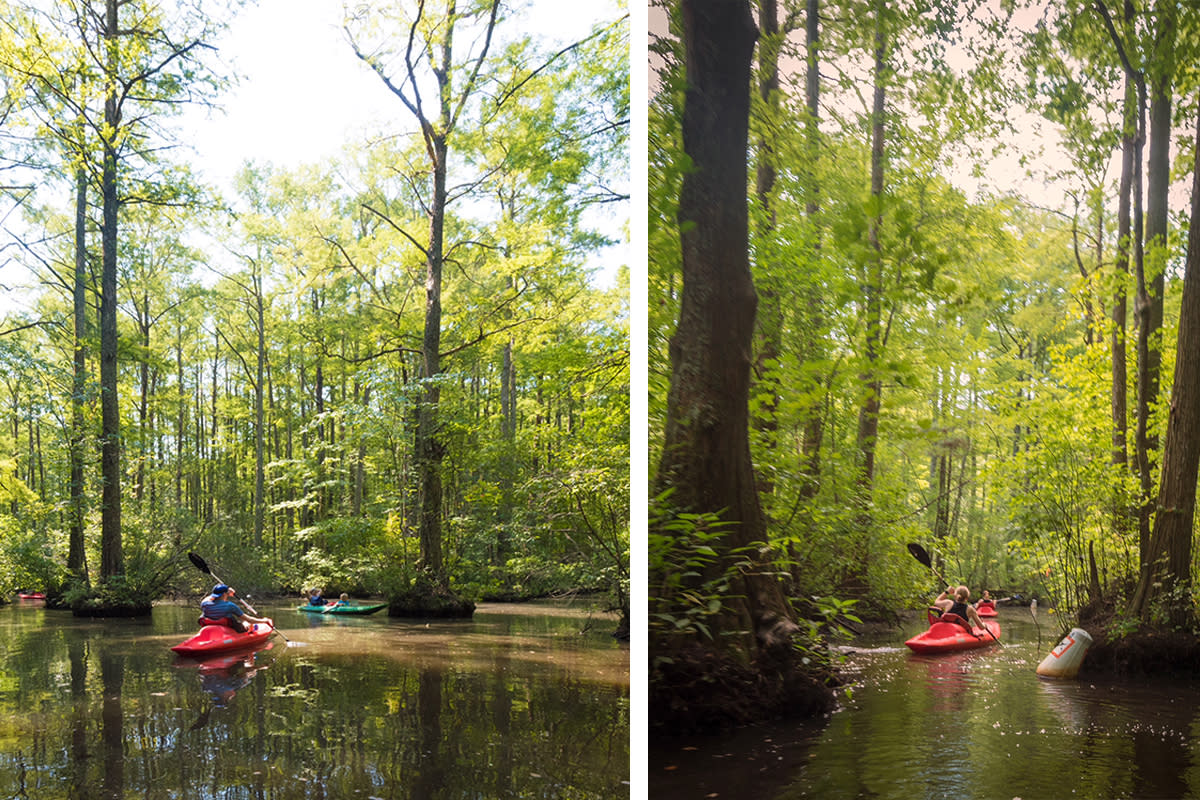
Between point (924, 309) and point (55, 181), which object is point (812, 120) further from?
point (55, 181)

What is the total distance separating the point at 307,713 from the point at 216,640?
0.76 metres

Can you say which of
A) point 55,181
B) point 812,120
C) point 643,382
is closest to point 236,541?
point 55,181

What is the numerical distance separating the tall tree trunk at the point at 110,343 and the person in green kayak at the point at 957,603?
361 cm

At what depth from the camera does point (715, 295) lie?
2654 millimetres

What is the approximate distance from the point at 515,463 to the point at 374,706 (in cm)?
142

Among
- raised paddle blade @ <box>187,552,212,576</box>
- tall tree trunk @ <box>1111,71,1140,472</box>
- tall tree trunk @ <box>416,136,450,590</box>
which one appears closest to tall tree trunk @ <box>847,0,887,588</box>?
tall tree trunk @ <box>1111,71,1140,472</box>

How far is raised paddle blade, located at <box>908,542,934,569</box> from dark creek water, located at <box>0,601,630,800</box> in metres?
1.28

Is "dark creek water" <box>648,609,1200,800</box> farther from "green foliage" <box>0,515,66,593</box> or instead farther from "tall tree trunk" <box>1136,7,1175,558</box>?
"green foliage" <box>0,515,66,593</box>

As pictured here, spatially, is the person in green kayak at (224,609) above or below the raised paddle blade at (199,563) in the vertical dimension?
below

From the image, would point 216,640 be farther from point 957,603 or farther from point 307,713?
point 957,603

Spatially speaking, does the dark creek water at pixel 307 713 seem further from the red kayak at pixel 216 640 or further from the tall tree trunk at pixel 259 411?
the tall tree trunk at pixel 259 411

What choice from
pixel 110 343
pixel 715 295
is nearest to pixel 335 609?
pixel 110 343

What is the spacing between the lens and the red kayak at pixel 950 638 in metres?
2.43

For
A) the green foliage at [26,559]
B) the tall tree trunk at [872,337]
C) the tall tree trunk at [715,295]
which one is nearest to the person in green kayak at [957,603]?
the tall tree trunk at [872,337]
